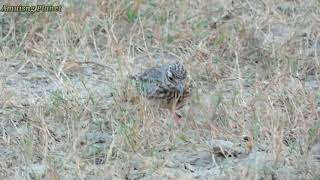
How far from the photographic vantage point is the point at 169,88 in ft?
24.7

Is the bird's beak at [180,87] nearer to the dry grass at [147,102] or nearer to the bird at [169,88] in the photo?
the bird at [169,88]

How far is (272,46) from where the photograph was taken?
340 inches

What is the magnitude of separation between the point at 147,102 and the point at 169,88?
0.23m

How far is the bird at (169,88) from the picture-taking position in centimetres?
748

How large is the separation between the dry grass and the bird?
0.10 m

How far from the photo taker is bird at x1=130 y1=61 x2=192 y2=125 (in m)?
7.48

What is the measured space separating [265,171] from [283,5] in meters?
3.89

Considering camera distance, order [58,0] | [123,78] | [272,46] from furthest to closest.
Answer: [58,0] < [272,46] < [123,78]

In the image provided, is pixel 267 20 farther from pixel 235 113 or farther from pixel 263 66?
pixel 235 113

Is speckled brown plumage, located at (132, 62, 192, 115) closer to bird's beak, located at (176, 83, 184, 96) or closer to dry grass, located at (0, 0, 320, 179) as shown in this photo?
bird's beak, located at (176, 83, 184, 96)

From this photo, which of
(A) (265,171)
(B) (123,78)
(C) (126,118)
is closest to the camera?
(A) (265,171)

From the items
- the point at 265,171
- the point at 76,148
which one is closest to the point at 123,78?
the point at 76,148

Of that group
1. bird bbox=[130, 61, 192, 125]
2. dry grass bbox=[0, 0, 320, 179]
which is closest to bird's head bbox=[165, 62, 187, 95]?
bird bbox=[130, 61, 192, 125]

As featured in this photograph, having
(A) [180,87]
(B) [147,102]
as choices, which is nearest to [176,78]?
(A) [180,87]
